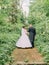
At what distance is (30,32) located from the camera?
19.4 m

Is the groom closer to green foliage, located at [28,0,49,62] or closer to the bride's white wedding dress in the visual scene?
the bride's white wedding dress

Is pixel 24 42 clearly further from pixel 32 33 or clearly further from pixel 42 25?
pixel 42 25

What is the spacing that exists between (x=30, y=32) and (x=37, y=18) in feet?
22.6

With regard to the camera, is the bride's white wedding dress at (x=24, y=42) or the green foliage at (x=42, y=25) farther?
the bride's white wedding dress at (x=24, y=42)

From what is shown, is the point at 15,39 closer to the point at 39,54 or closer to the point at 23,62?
the point at 39,54

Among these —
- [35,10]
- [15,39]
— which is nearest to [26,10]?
[35,10]

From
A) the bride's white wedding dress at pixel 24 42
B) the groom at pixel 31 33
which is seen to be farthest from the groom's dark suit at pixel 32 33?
the bride's white wedding dress at pixel 24 42

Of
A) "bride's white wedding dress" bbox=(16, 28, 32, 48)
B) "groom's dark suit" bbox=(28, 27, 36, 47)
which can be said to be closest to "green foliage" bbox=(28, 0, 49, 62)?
"groom's dark suit" bbox=(28, 27, 36, 47)

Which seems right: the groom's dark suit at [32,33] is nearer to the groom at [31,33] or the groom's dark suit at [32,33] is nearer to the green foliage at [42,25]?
the groom at [31,33]

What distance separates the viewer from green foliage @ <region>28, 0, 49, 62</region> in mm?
16609

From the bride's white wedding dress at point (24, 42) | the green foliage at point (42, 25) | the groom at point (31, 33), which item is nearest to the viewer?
the green foliage at point (42, 25)

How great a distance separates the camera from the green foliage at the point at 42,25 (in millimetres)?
16609

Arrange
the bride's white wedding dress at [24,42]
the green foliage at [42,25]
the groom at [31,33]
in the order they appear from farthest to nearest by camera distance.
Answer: the bride's white wedding dress at [24,42]
the groom at [31,33]
the green foliage at [42,25]

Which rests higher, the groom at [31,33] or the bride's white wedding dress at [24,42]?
the groom at [31,33]
